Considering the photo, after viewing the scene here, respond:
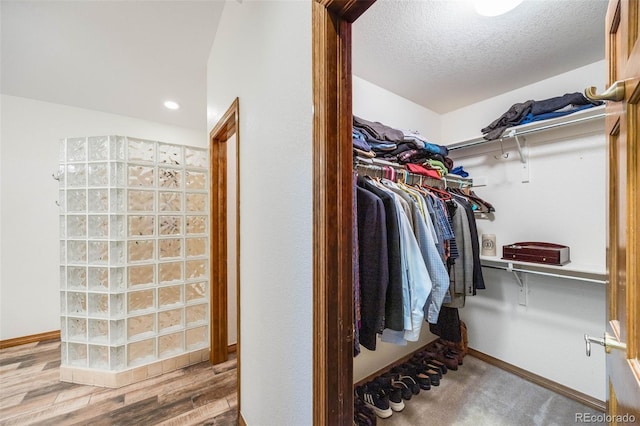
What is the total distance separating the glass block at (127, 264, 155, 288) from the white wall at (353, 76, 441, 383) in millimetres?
1719

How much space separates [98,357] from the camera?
1.85 m

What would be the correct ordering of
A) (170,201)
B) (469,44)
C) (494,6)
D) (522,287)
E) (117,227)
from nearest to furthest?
(494,6) → (469,44) → (117,227) → (522,287) → (170,201)

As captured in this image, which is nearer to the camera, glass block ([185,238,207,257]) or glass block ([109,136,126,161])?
glass block ([109,136,126,161])

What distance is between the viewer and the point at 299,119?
0.80 metres

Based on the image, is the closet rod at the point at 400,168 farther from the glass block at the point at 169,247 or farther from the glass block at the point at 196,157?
the glass block at the point at 169,247

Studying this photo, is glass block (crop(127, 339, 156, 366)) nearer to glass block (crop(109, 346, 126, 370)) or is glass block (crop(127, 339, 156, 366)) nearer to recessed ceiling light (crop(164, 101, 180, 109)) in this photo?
glass block (crop(109, 346, 126, 370))

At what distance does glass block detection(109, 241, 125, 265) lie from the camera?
183 centimetres

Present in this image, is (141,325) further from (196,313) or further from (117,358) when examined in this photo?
(196,313)

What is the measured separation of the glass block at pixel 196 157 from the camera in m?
2.15

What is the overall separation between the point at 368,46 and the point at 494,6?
25.6 inches

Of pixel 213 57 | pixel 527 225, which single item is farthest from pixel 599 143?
pixel 213 57

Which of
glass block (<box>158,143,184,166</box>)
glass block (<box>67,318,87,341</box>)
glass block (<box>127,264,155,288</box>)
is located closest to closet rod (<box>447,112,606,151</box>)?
glass block (<box>158,143,184,166</box>)

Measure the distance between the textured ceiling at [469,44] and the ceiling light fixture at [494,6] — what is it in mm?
85

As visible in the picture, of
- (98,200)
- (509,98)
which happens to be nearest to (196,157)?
(98,200)
